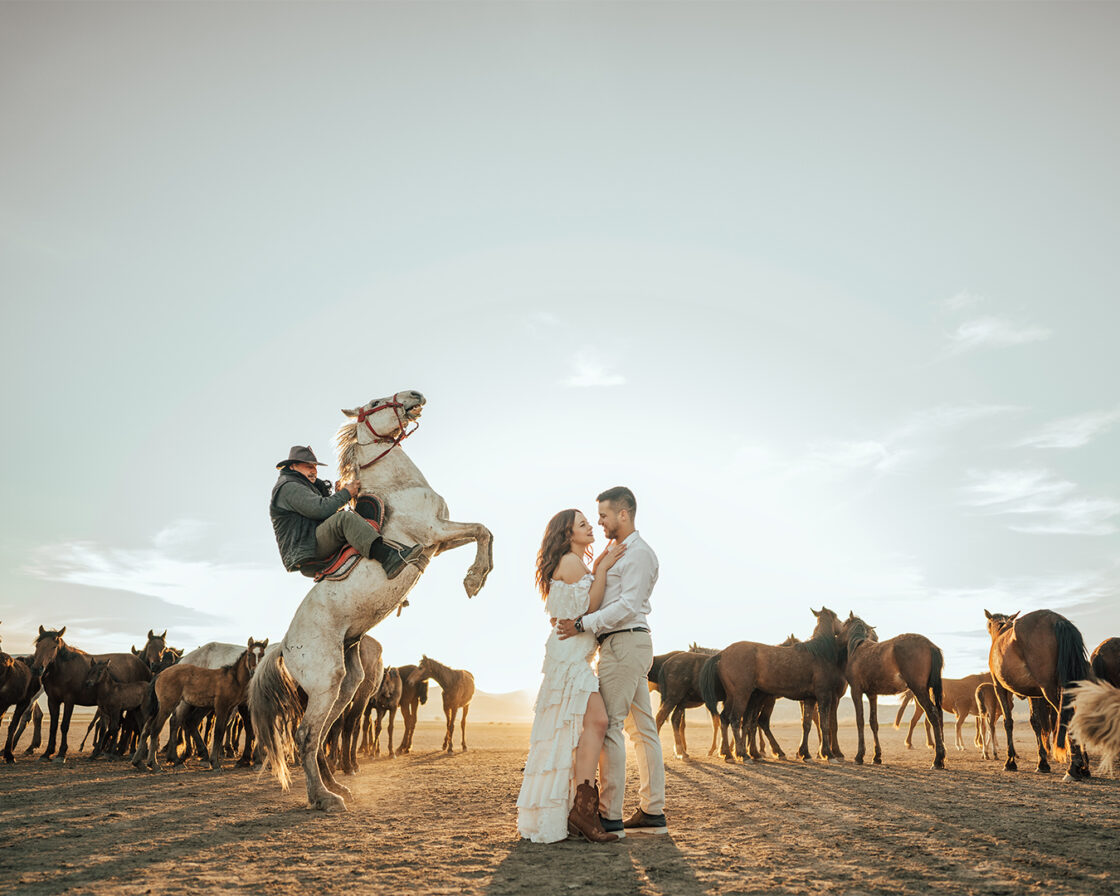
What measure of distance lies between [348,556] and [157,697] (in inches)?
326

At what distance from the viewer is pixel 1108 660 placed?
436 inches

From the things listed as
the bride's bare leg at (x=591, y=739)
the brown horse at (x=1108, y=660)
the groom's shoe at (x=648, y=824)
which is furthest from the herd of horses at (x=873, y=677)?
the bride's bare leg at (x=591, y=739)

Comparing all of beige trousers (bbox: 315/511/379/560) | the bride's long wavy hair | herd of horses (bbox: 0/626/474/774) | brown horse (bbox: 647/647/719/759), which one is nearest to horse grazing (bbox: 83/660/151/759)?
herd of horses (bbox: 0/626/474/774)

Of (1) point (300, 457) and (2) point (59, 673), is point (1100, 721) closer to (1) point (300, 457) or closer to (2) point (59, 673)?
A: (1) point (300, 457)

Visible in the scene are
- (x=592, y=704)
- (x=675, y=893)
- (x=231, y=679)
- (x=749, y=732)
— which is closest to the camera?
(x=675, y=893)

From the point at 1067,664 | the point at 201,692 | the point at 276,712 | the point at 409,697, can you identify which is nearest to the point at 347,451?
the point at 276,712

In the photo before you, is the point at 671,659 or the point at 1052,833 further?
the point at 671,659

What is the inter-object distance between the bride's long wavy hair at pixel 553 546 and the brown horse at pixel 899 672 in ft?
30.4

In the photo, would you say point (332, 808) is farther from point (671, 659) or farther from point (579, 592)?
point (671, 659)

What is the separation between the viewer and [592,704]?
513 centimetres

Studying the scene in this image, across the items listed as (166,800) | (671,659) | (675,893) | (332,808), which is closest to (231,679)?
(166,800)

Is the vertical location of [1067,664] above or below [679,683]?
above

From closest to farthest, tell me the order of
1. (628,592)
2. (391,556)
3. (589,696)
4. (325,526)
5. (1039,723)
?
1. (589,696)
2. (628,592)
3. (391,556)
4. (325,526)
5. (1039,723)

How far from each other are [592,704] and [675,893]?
1646 millimetres
